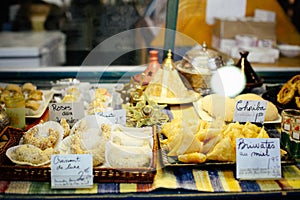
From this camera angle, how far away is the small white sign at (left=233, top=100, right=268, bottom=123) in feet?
7.11

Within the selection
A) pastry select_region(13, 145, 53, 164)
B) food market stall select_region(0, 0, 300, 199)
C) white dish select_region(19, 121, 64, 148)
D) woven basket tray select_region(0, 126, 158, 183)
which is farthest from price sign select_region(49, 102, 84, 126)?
woven basket tray select_region(0, 126, 158, 183)

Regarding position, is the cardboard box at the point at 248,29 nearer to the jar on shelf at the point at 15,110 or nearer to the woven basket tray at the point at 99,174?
the jar on shelf at the point at 15,110

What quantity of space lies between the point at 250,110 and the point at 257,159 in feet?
1.49

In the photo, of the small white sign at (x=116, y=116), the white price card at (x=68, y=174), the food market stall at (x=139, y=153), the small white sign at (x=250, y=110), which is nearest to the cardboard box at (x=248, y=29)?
the food market stall at (x=139, y=153)

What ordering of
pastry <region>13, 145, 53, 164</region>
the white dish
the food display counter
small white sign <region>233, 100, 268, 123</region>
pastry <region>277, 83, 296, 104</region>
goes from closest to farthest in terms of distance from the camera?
the food display counter, pastry <region>13, 145, 53, 164</region>, the white dish, small white sign <region>233, 100, 268, 123</region>, pastry <region>277, 83, 296, 104</region>

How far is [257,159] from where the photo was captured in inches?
69.8

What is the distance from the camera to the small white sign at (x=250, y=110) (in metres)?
2.17

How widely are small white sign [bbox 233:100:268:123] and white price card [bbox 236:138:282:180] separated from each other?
0.40 metres

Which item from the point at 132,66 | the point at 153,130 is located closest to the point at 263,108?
the point at 153,130

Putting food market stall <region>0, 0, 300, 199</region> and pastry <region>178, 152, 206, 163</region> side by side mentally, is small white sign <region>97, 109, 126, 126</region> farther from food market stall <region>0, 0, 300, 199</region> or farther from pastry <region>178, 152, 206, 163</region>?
pastry <region>178, 152, 206, 163</region>

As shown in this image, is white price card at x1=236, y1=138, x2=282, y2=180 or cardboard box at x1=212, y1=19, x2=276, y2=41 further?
cardboard box at x1=212, y1=19, x2=276, y2=41

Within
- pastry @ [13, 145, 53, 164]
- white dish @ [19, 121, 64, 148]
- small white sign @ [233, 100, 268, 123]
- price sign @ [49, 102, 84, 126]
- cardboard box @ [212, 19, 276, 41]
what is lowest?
pastry @ [13, 145, 53, 164]

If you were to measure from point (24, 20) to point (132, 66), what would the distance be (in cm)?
257

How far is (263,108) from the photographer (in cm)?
217
